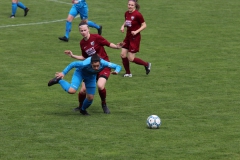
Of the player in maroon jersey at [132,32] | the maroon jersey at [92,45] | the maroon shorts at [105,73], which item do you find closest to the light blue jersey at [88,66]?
the maroon shorts at [105,73]

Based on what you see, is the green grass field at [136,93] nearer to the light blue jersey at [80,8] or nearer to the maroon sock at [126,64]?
the maroon sock at [126,64]

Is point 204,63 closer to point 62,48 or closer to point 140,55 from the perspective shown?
point 140,55

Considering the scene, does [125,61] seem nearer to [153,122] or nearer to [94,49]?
[94,49]

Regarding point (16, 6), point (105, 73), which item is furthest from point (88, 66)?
point (16, 6)

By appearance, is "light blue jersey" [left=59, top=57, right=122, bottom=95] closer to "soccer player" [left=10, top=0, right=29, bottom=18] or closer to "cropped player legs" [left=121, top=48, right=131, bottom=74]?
"cropped player legs" [left=121, top=48, right=131, bottom=74]

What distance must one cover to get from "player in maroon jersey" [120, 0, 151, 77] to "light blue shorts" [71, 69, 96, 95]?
167 inches

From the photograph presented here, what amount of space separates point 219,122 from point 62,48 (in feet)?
32.8

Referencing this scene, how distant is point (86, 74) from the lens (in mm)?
14312

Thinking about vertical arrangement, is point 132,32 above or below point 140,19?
below

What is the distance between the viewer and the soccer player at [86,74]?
45.5 feet

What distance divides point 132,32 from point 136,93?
7.67 feet

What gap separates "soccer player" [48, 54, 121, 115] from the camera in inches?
546

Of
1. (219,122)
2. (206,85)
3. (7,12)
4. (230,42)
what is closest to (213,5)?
(230,42)

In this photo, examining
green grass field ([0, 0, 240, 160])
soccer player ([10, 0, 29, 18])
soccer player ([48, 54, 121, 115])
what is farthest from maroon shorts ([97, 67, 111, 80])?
soccer player ([10, 0, 29, 18])
